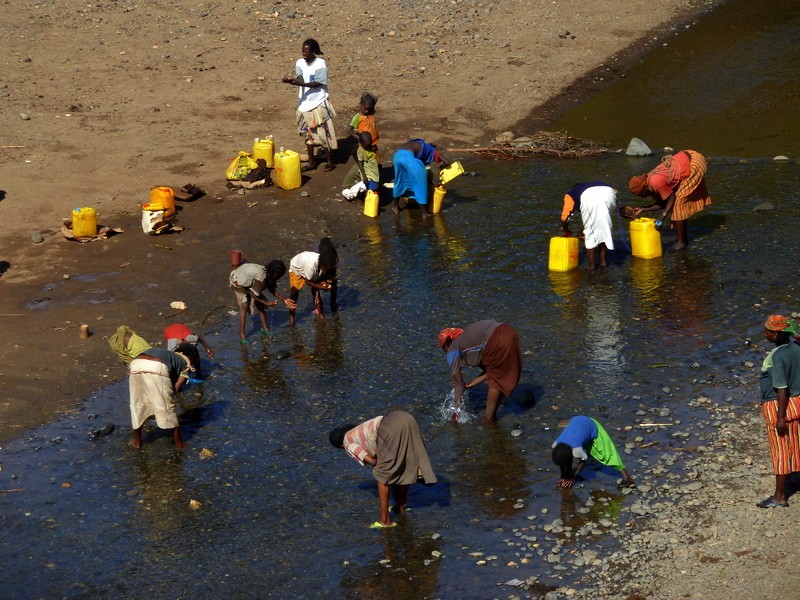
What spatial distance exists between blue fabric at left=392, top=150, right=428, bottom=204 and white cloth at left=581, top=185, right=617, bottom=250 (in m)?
3.23

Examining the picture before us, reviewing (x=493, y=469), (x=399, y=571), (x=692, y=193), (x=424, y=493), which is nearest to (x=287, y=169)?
(x=692, y=193)

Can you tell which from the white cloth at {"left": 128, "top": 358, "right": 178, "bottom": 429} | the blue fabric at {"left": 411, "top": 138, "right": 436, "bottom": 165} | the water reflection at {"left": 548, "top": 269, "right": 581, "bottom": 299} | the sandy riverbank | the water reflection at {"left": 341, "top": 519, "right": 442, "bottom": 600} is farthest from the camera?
the blue fabric at {"left": 411, "top": 138, "right": 436, "bottom": 165}

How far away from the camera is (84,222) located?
53.7 ft

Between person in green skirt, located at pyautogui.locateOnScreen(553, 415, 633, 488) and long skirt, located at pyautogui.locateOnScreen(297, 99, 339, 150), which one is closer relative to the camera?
person in green skirt, located at pyautogui.locateOnScreen(553, 415, 633, 488)

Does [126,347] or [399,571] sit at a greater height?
[126,347]

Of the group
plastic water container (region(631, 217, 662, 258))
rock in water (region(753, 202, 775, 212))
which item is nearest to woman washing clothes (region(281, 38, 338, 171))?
plastic water container (region(631, 217, 662, 258))

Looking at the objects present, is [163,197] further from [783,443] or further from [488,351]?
[783,443]

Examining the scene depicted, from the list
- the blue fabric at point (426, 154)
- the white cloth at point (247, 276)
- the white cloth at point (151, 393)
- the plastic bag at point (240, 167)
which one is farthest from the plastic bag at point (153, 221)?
the white cloth at point (151, 393)

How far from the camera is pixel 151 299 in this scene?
15164mm

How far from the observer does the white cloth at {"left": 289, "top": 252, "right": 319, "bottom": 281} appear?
14188 mm

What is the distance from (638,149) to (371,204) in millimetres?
5508

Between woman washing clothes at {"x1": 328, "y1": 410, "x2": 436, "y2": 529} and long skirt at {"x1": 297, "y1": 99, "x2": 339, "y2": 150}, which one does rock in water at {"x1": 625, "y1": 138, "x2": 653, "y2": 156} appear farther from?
woman washing clothes at {"x1": 328, "y1": 410, "x2": 436, "y2": 529}

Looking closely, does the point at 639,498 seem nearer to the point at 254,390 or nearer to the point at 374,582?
the point at 374,582

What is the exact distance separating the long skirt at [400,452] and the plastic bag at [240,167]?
981cm
